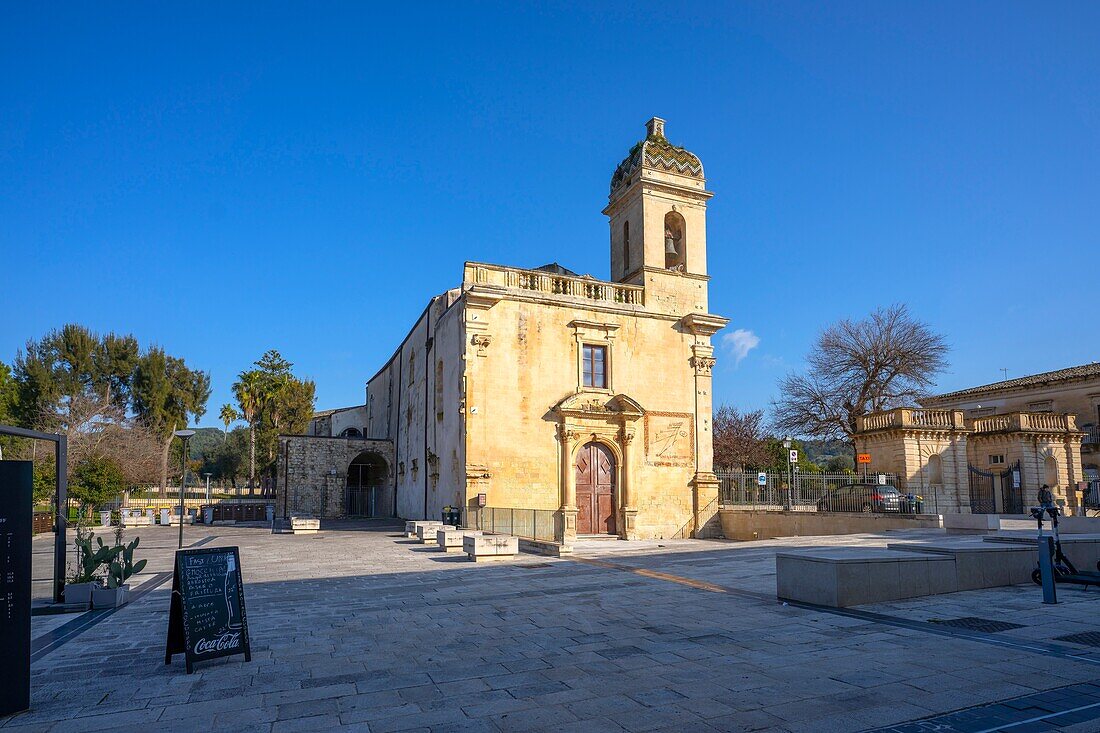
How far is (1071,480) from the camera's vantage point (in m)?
30.8

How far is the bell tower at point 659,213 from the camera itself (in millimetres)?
26609

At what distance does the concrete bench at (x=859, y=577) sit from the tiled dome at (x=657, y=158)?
19.6 m

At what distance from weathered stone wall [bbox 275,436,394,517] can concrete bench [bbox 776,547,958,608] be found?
96.0 ft

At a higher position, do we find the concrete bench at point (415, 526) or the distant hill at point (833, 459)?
the distant hill at point (833, 459)

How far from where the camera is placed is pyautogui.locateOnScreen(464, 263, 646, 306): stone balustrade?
24141 millimetres

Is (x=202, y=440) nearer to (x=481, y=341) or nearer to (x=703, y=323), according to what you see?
(x=481, y=341)

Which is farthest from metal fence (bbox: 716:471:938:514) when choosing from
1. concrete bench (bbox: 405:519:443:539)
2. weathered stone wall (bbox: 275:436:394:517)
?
weathered stone wall (bbox: 275:436:394:517)

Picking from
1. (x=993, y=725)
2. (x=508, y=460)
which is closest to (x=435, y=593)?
(x=993, y=725)

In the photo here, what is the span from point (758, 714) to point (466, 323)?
1915cm

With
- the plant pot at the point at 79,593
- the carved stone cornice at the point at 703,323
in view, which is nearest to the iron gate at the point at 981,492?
the carved stone cornice at the point at 703,323

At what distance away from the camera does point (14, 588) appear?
5367 millimetres

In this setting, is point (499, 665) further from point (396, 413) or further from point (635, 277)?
point (396, 413)

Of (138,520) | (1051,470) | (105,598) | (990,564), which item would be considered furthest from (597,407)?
(138,520)

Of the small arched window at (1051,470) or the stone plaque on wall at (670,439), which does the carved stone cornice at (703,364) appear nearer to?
the stone plaque on wall at (670,439)
